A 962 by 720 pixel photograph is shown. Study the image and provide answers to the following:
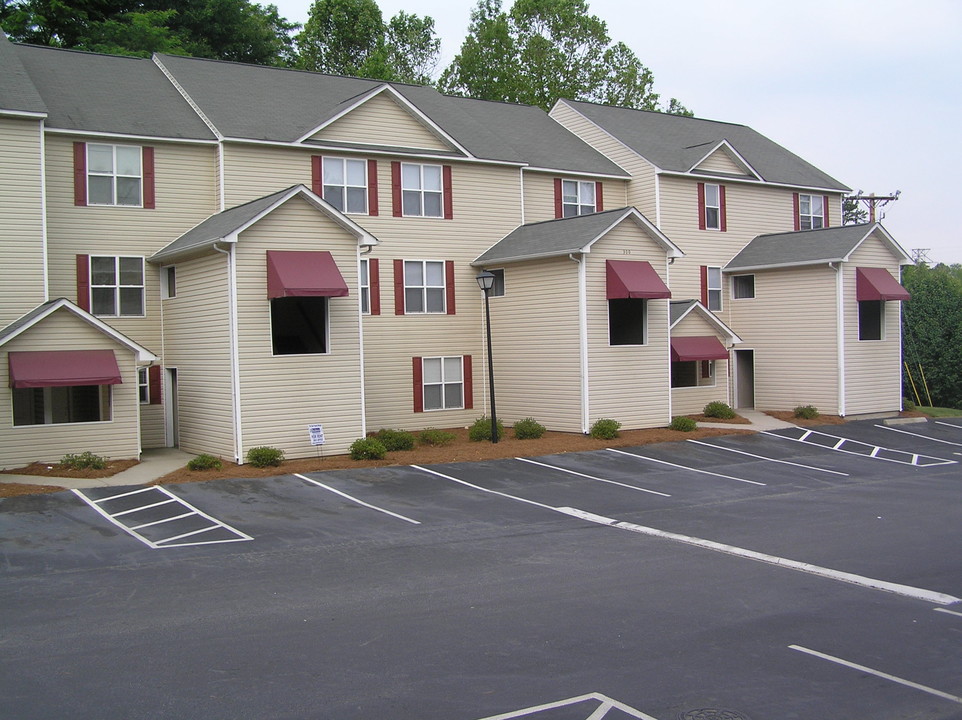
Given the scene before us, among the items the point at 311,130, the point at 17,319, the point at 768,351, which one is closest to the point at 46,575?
the point at 17,319

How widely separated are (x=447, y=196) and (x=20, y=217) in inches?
466

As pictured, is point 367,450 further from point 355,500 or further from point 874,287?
point 874,287

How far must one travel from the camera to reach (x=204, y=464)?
19.8 meters

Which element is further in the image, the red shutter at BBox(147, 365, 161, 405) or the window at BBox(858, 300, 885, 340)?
the window at BBox(858, 300, 885, 340)

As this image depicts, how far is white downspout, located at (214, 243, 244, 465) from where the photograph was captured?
20.6 meters

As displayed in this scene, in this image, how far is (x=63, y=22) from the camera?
1476 inches

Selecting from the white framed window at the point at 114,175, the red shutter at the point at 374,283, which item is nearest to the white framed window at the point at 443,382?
the red shutter at the point at 374,283

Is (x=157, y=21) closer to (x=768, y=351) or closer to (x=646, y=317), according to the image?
(x=646, y=317)

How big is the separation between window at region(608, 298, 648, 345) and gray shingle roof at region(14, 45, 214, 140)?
13328mm

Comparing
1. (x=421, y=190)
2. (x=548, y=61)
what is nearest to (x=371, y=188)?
(x=421, y=190)

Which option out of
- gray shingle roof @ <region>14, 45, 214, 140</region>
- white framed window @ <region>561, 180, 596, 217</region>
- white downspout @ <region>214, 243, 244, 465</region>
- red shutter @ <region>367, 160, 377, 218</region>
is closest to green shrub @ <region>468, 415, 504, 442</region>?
white downspout @ <region>214, 243, 244, 465</region>

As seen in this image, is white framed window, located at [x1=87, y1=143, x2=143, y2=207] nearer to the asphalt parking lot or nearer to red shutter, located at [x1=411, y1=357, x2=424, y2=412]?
red shutter, located at [x1=411, y1=357, x2=424, y2=412]

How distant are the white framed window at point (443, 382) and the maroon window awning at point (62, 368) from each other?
9413 millimetres

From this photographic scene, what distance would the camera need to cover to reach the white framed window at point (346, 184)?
25.9 m
